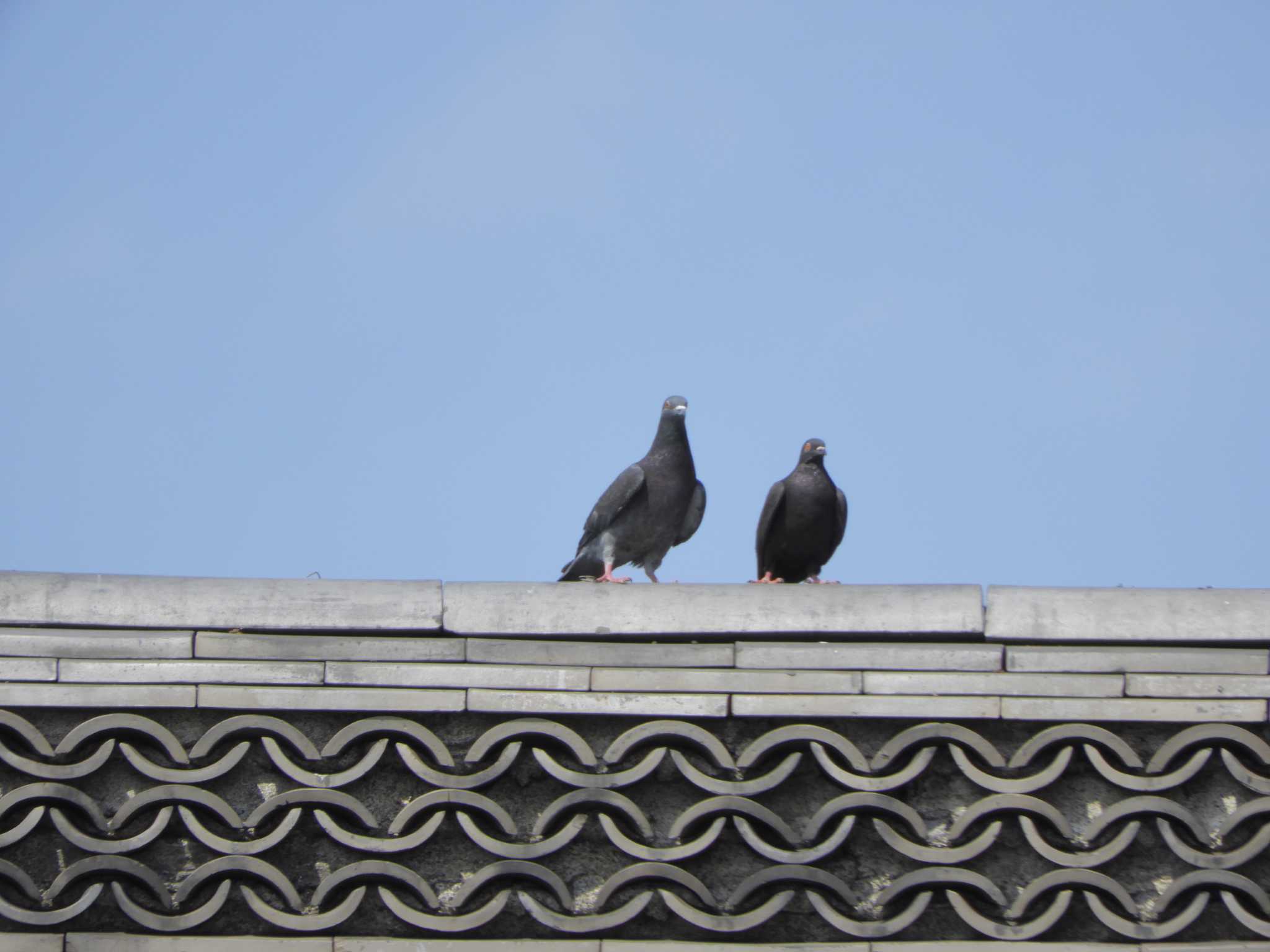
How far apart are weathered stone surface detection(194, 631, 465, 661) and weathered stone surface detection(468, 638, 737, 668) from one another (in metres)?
0.12

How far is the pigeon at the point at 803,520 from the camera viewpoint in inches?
380

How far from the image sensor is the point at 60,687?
6.46 metres

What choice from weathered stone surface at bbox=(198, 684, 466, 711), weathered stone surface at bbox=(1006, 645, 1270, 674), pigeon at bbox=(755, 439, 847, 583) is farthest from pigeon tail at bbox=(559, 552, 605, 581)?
weathered stone surface at bbox=(1006, 645, 1270, 674)

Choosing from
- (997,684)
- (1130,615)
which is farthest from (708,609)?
(1130,615)

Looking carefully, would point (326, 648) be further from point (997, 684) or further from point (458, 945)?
point (997, 684)

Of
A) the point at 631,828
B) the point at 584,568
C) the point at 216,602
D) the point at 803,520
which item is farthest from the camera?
the point at 584,568

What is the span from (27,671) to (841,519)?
15.3 ft

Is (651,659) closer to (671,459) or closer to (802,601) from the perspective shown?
(802,601)

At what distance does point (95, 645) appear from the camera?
6.53m

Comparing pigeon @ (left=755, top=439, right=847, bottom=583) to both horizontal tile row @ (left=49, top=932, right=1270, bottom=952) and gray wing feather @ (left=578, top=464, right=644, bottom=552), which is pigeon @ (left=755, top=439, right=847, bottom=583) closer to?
gray wing feather @ (left=578, top=464, right=644, bottom=552)

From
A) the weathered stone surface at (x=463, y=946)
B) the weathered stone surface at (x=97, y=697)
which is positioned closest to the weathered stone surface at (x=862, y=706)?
the weathered stone surface at (x=463, y=946)

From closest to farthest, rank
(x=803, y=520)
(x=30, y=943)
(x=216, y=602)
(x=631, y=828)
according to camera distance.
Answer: (x=30, y=943), (x=631, y=828), (x=216, y=602), (x=803, y=520)

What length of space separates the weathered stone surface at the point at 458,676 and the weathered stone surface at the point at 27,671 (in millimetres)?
953

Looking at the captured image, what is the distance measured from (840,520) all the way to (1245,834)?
3787 mm
